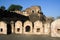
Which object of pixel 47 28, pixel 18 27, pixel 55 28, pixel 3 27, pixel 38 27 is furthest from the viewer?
pixel 18 27

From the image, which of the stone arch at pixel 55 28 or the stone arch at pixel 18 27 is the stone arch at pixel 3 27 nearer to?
the stone arch at pixel 18 27

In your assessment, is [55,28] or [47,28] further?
[47,28]

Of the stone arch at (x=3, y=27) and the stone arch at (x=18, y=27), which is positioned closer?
the stone arch at (x=3, y=27)

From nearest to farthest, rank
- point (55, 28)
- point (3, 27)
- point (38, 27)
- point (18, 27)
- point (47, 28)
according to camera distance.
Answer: point (55, 28)
point (47, 28)
point (38, 27)
point (3, 27)
point (18, 27)

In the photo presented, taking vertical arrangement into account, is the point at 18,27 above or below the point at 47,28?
above

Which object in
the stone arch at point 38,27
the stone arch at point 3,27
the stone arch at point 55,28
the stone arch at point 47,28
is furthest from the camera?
the stone arch at point 3,27

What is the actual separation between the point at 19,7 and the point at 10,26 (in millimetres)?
50317

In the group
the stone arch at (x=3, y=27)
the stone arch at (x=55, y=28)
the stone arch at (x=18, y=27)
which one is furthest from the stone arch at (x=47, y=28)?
the stone arch at (x=3, y=27)

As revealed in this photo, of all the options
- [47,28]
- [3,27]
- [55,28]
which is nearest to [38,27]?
[47,28]

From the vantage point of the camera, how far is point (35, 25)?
2516 cm

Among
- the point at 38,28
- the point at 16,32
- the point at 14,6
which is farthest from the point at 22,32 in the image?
the point at 14,6

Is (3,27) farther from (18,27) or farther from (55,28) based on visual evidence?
(55,28)

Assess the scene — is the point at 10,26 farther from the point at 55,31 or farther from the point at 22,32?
the point at 55,31

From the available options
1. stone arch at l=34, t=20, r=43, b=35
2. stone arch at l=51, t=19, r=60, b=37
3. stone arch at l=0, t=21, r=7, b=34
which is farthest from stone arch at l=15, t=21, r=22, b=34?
stone arch at l=51, t=19, r=60, b=37
